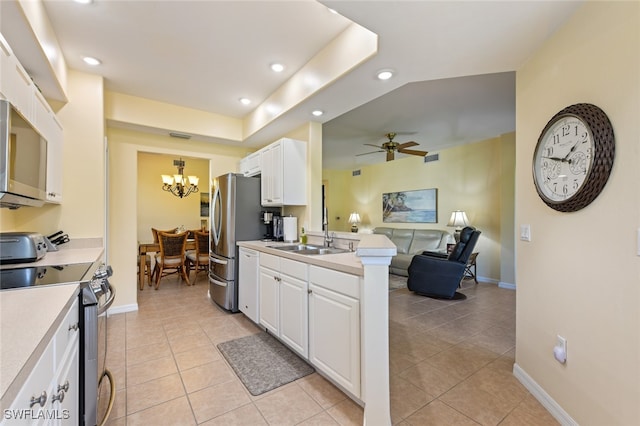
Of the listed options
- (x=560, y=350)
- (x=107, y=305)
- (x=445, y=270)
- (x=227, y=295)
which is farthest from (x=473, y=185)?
(x=107, y=305)

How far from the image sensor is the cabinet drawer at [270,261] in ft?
8.48

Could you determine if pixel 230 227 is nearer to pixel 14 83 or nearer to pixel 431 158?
pixel 14 83

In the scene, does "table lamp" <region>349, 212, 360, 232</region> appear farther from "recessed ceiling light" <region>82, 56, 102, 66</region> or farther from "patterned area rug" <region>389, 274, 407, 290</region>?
"recessed ceiling light" <region>82, 56, 102, 66</region>

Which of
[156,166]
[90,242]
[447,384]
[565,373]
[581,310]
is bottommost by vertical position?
[447,384]

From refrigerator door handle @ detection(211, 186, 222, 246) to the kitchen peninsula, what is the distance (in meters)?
1.18

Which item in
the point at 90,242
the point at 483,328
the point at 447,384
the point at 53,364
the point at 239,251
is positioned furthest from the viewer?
the point at 239,251

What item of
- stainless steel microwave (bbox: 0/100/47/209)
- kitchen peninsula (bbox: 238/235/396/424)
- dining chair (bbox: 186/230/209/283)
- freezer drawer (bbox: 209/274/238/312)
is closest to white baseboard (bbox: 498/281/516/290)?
kitchen peninsula (bbox: 238/235/396/424)

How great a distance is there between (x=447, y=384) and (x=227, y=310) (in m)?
2.56

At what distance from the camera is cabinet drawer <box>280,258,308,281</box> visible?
7.22ft

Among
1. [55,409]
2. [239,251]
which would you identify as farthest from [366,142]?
[55,409]

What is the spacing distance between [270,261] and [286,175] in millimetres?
1142

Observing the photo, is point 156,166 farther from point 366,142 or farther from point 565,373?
point 565,373

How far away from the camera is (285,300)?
2430 millimetres

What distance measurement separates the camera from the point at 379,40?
1829 millimetres
